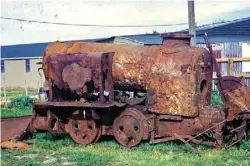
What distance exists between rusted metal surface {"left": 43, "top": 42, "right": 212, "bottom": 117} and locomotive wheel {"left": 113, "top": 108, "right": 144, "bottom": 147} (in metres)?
0.38

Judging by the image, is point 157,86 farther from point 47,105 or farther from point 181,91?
point 47,105

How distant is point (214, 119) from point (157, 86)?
1343 millimetres

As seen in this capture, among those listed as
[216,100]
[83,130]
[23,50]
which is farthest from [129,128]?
[23,50]

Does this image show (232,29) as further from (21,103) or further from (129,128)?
(129,128)

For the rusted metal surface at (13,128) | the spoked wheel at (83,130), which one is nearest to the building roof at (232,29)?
the rusted metal surface at (13,128)

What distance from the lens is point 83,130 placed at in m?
9.38

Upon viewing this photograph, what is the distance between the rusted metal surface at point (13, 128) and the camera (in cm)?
1001

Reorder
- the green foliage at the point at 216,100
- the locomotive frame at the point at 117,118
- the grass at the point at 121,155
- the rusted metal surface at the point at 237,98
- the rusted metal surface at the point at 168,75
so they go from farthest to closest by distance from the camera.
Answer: the green foliage at the point at 216,100 → the rusted metal surface at the point at 168,75 → the locomotive frame at the point at 117,118 → the rusted metal surface at the point at 237,98 → the grass at the point at 121,155

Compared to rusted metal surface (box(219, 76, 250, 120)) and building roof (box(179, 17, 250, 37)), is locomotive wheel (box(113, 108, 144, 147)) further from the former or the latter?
building roof (box(179, 17, 250, 37))

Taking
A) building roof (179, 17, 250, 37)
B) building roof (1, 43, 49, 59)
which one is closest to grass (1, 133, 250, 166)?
building roof (179, 17, 250, 37)

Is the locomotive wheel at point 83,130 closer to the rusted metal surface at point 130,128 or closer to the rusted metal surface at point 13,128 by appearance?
the rusted metal surface at point 130,128

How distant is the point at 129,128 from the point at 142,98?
1.08 metres

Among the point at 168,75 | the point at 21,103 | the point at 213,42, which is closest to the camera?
the point at 168,75

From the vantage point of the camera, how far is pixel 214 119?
8242 millimetres
